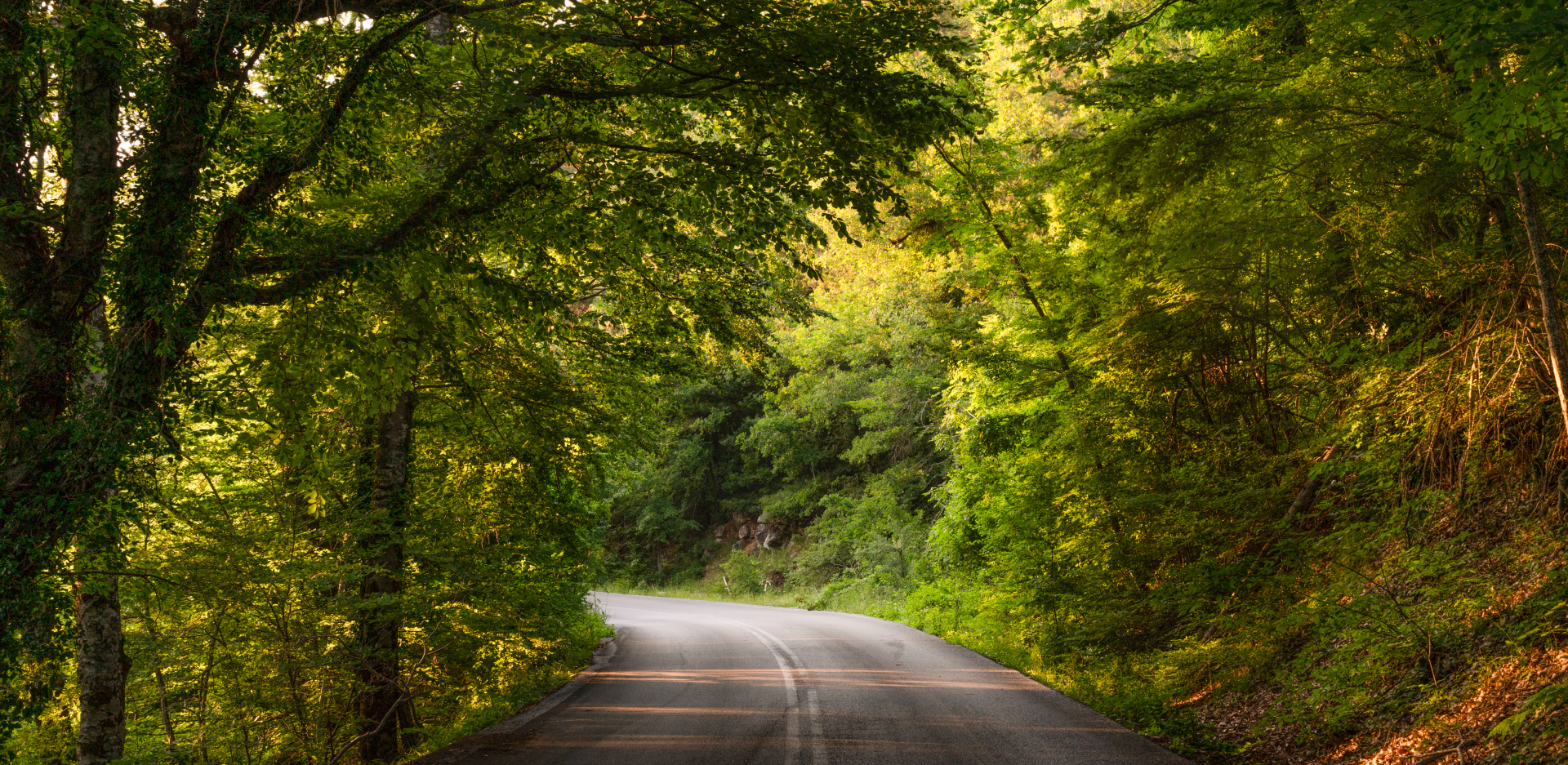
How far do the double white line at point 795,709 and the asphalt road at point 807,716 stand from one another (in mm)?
21

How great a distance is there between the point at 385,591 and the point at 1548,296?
35.4 ft

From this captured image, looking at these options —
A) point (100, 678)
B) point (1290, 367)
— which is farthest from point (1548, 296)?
point (100, 678)

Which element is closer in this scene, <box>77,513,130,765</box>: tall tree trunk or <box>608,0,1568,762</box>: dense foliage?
<box>608,0,1568,762</box>: dense foliage

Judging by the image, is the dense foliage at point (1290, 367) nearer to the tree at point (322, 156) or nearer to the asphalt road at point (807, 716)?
the asphalt road at point (807, 716)

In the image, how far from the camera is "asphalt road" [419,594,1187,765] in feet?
22.3

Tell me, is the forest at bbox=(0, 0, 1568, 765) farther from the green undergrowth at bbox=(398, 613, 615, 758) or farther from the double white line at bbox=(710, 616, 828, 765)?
the double white line at bbox=(710, 616, 828, 765)

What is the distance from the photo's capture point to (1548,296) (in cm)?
557

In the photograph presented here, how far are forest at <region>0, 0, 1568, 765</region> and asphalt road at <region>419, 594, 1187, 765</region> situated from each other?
2.76ft

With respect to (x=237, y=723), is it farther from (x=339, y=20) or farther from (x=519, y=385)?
(x=339, y=20)

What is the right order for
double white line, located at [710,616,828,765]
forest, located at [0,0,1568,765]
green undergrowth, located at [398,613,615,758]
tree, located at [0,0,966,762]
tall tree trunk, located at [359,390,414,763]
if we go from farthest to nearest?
green undergrowth, located at [398,613,615,758], tall tree trunk, located at [359,390,414,763], double white line, located at [710,616,828,765], forest, located at [0,0,1568,765], tree, located at [0,0,966,762]

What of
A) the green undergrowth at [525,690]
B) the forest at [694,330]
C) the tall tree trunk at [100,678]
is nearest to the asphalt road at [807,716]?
the green undergrowth at [525,690]

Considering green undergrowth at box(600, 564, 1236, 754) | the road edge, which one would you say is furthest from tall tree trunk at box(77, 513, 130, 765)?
green undergrowth at box(600, 564, 1236, 754)

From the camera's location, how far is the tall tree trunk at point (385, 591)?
8633 millimetres

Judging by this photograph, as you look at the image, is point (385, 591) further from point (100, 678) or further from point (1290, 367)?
point (1290, 367)
